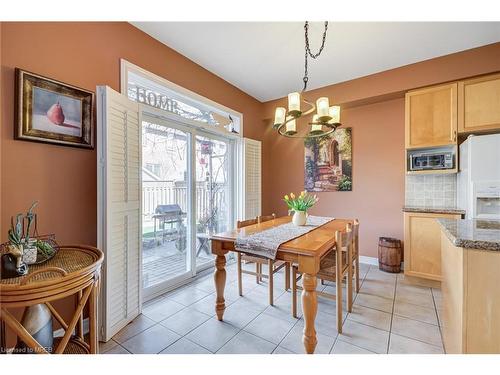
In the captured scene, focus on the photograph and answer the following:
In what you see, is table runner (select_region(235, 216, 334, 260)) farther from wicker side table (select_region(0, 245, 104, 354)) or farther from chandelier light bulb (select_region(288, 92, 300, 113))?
chandelier light bulb (select_region(288, 92, 300, 113))

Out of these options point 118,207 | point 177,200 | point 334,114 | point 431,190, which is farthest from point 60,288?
point 431,190

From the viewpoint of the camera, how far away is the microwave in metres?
2.71

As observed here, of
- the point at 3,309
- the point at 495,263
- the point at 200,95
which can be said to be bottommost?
the point at 3,309

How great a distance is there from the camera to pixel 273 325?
1.89 metres

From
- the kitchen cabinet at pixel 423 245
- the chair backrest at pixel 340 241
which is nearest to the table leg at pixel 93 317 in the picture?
the chair backrest at pixel 340 241

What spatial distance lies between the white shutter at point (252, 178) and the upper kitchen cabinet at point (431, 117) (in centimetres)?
218

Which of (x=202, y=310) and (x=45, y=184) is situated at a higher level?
(x=45, y=184)

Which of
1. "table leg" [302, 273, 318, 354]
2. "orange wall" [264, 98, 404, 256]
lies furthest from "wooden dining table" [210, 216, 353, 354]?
"orange wall" [264, 98, 404, 256]

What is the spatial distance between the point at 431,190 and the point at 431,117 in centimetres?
97

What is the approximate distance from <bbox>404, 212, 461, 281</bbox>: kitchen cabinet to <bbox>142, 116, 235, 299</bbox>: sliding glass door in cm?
257
